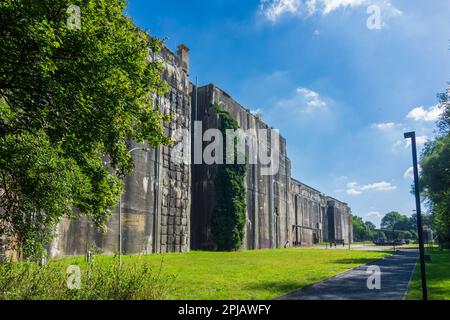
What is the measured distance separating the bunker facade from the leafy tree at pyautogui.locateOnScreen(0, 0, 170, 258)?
4087mm

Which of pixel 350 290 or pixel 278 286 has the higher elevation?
pixel 278 286

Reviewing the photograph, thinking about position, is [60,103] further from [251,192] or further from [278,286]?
[251,192]

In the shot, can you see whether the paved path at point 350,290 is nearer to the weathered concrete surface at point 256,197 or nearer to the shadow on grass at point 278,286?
the shadow on grass at point 278,286

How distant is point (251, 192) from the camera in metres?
49.4

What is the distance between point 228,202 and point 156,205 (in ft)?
37.2

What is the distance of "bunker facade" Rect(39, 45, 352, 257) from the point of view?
28391 millimetres

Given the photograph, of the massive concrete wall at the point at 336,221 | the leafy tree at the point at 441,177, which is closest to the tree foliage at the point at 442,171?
the leafy tree at the point at 441,177

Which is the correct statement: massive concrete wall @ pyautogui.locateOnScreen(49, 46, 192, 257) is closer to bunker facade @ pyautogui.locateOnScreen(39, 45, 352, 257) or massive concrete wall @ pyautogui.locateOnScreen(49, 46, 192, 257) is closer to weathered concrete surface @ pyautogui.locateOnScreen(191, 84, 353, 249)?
bunker facade @ pyautogui.locateOnScreen(39, 45, 352, 257)

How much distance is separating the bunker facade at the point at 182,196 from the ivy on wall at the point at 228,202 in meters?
0.81

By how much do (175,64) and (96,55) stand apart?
93.9ft

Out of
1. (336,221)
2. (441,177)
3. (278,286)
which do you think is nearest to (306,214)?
(336,221)

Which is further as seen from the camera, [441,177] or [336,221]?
[336,221]

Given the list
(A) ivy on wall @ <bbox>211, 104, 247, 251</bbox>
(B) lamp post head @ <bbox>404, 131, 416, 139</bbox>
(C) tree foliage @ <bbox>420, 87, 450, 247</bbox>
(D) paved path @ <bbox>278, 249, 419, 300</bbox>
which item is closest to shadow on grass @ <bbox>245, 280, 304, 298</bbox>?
(D) paved path @ <bbox>278, 249, 419, 300</bbox>
